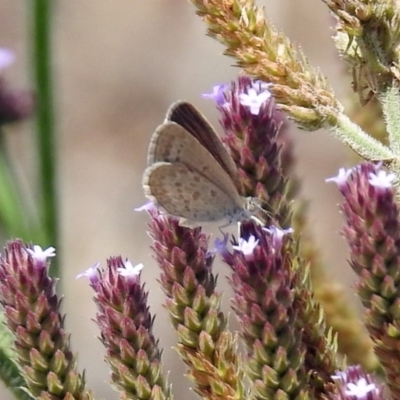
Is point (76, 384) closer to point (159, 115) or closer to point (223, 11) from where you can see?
point (223, 11)

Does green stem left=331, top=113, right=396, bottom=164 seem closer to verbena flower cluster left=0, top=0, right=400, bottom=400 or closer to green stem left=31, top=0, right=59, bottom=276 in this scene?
verbena flower cluster left=0, top=0, right=400, bottom=400

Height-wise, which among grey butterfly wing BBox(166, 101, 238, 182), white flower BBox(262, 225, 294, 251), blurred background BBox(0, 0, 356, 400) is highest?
grey butterfly wing BBox(166, 101, 238, 182)

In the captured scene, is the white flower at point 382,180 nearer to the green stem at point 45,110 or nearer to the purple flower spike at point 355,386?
the purple flower spike at point 355,386

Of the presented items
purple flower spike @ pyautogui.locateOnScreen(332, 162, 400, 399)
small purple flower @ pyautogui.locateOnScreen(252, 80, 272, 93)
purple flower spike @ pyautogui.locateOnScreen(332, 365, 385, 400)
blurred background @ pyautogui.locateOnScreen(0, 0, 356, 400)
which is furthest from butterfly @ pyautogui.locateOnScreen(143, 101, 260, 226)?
blurred background @ pyautogui.locateOnScreen(0, 0, 356, 400)

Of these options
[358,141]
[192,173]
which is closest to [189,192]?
[192,173]

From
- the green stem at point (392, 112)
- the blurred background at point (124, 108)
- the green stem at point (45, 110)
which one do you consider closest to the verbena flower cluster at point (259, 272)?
the green stem at point (392, 112)

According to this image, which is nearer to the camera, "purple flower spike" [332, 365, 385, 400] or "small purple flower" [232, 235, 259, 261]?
"purple flower spike" [332, 365, 385, 400]
